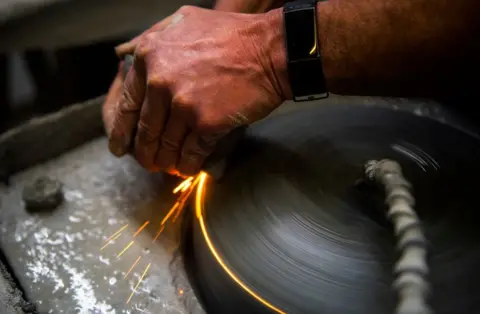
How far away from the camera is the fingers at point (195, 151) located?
930 mm

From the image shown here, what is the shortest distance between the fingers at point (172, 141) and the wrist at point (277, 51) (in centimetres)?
17

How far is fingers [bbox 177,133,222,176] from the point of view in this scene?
0.93 meters

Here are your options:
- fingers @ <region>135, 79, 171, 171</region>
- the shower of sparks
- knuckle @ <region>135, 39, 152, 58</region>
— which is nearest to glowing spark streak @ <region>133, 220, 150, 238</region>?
the shower of sparks

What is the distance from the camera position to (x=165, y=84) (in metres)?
0.90

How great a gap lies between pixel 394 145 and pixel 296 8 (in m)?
0.31

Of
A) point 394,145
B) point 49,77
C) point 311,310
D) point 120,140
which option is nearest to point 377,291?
point 311,310

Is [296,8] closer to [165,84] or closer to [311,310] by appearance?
[165,84]

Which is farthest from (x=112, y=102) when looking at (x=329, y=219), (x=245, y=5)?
(x=329, y=219)

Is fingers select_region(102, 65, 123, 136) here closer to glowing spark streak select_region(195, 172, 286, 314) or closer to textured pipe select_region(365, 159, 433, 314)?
glowing spark streak select_region(195, 172, 286, 314)

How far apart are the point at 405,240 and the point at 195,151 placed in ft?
1.24

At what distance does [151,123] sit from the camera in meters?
0.96

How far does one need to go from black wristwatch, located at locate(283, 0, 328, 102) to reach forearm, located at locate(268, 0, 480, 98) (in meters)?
0.02

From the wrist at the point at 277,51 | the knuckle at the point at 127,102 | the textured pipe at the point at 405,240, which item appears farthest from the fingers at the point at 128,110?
the textured pipe at the point at 405,240

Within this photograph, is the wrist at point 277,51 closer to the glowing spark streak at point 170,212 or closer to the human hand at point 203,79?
the human hand at point 203,79
